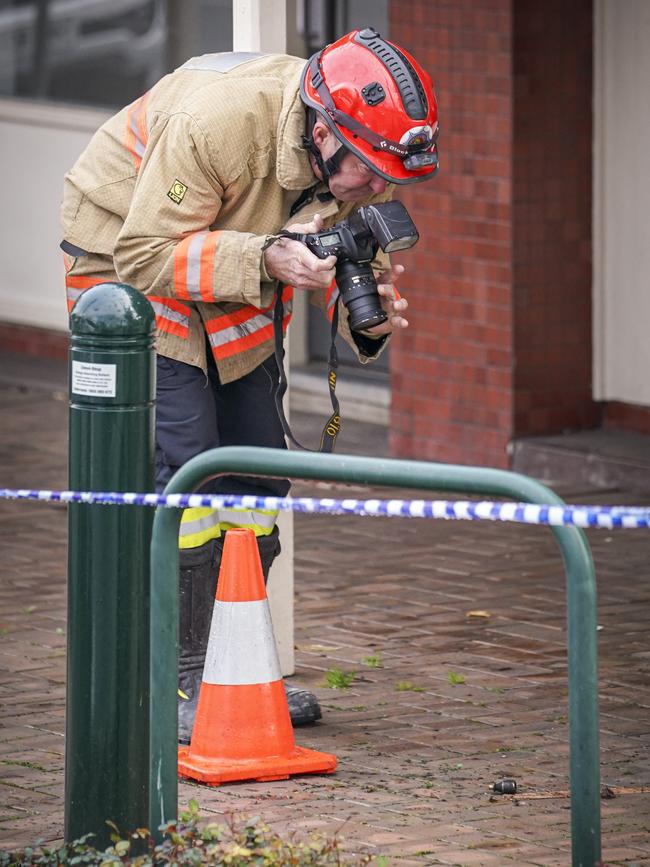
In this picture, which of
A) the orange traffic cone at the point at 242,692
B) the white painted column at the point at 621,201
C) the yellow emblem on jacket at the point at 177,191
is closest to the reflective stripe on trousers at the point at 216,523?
the orange traffic cone at the point at 242,692

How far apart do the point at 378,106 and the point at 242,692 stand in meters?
1.48

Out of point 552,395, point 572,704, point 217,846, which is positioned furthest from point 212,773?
point 552,395

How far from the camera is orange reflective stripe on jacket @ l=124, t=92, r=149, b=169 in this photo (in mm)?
5238

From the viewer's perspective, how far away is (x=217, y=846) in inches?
157

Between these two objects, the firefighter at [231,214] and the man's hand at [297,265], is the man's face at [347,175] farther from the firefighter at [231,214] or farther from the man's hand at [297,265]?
the man's hand at [297,265]

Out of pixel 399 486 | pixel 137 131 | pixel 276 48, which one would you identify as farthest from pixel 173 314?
pixel 399 486

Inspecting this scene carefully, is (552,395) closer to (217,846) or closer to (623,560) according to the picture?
(623,560)

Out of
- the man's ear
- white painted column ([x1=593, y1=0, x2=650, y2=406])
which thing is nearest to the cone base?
the man's ear

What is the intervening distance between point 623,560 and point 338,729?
2.34 meters

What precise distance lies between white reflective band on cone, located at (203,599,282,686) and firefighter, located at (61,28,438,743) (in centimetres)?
30

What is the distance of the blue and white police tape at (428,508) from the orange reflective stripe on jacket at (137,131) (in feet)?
4.18

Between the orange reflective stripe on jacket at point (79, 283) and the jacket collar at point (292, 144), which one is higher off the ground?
the jacket collar at point (292, 144)

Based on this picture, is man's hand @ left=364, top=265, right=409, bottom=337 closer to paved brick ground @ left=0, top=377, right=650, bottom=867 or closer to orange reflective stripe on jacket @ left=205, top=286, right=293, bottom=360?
orange reflective stripe on jacket @ left=205, top=286, right=293, bottom=360

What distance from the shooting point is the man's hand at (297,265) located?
489 cm
